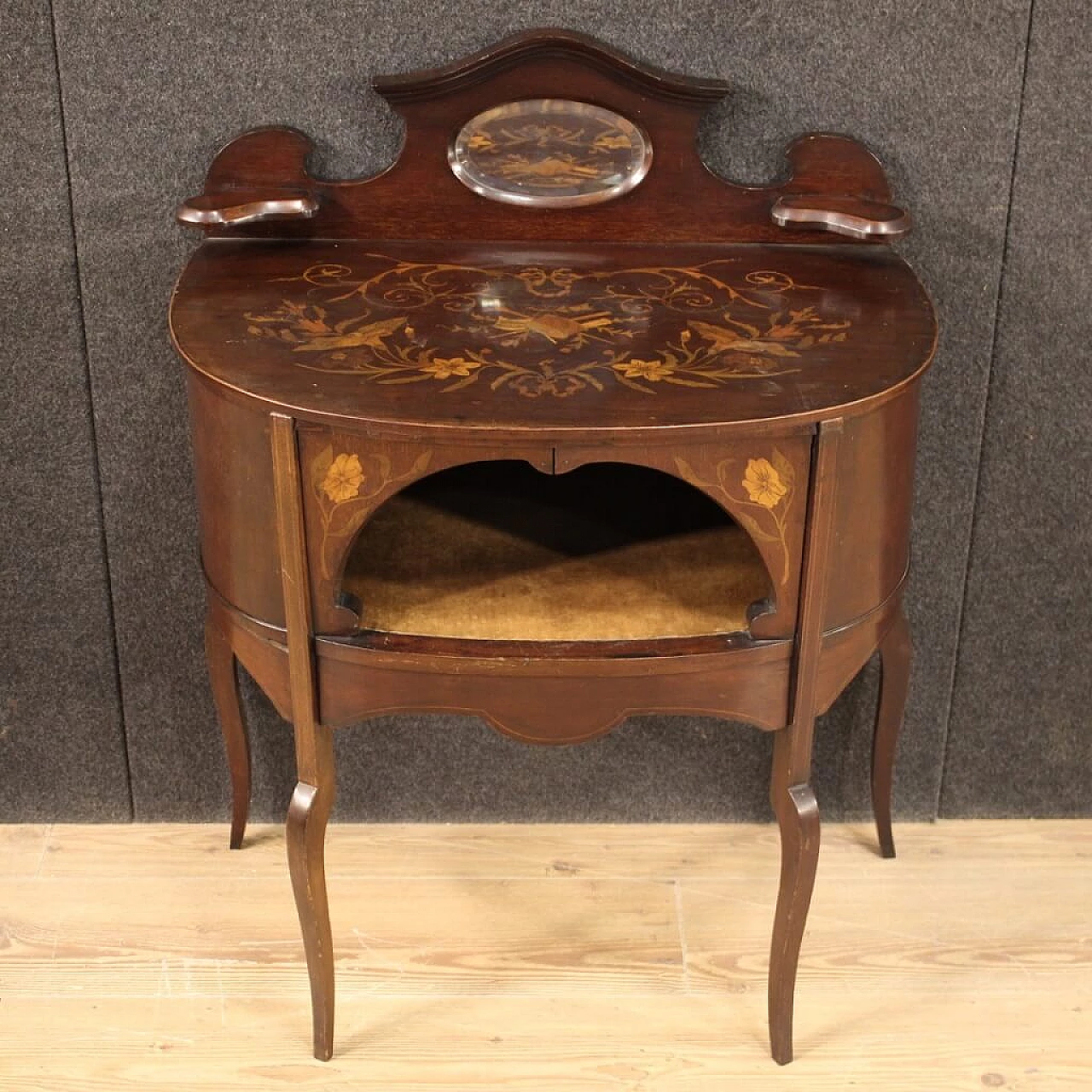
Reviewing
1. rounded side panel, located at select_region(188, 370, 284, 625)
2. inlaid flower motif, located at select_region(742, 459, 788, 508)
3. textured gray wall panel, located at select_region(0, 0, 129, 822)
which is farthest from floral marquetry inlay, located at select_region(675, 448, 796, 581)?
textured gray wall panel, located at select_region(0, 0, 129, 822)

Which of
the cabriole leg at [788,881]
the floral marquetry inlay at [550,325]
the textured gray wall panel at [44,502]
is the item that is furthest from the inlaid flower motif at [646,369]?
the textured gray wall panel at [44,502]

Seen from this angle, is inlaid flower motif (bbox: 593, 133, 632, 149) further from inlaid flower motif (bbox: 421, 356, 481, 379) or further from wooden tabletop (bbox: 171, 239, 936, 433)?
inlaid flower motif (bbox: 421, 356, 481, 379)

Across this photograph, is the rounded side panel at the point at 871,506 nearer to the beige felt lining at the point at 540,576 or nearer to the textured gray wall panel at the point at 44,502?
the beige felt lining at the point at 540,576

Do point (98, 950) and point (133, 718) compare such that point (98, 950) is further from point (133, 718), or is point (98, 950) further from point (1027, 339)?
point (1027, 339)

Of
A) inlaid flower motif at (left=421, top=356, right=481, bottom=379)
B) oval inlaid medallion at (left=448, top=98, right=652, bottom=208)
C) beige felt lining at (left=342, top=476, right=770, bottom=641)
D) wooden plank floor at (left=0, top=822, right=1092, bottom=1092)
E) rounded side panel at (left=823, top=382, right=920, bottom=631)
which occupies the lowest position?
wooden plank floor at (left=0, top=822, right=1092, bottom=1092)

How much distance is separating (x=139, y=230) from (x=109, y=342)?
0.40 ft

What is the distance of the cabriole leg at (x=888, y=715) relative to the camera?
1.58 metres

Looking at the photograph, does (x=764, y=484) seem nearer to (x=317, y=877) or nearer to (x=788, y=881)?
(x=788, y=881)

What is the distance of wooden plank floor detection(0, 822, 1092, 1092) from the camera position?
1.49 metres

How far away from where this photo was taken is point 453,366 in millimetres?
1212

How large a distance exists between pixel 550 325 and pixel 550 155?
244 millimetres

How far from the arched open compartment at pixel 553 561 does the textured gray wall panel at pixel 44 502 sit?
389 mm

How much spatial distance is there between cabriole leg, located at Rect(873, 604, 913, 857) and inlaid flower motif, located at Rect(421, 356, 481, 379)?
0.51 metres

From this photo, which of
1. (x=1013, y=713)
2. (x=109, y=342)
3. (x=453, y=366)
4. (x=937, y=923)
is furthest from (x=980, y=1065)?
(x=109, y=342)
